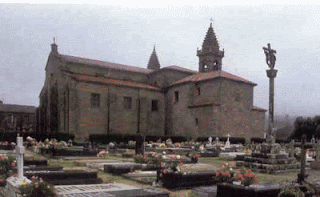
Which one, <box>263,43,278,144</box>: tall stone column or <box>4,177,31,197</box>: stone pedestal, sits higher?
<box>263,43,278,144</box>: tall stone column

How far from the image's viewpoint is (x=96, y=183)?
9.68 m

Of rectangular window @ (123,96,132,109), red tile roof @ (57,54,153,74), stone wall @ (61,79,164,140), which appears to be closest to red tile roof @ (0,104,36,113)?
red tile roof @ (57,54,153,74)

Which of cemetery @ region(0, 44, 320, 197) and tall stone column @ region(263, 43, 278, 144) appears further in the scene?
tall stone column @ region(263, 43, 278, 144)

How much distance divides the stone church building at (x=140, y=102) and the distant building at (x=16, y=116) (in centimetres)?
1664

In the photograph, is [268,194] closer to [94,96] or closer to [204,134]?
[204,134]

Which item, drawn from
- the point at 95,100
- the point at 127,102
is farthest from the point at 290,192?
the point at 127,102

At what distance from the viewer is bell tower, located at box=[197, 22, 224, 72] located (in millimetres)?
49000

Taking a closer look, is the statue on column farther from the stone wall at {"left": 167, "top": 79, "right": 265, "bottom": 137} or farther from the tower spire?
the tower spire

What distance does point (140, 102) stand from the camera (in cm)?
3888

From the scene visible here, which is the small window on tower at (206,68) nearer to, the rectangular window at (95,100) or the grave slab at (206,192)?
the rectangular window at (95,100)

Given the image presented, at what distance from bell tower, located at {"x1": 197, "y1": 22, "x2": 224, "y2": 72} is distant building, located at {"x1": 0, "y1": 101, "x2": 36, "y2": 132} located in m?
31.3

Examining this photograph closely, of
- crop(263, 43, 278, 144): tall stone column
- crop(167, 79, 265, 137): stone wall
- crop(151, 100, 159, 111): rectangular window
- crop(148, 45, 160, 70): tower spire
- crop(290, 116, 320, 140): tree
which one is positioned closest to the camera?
crop(263, 43, 278, 144): tall stone column

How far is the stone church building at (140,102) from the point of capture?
113 ft

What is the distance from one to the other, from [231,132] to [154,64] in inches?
1454
